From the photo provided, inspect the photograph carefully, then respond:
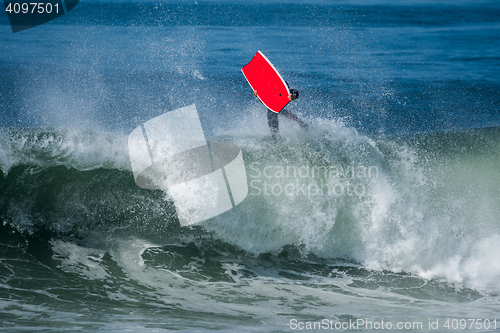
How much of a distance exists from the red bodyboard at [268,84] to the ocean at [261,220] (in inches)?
39.8

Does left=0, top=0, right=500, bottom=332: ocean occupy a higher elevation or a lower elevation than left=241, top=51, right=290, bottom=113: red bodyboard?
lower

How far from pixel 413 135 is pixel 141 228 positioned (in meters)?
6.18

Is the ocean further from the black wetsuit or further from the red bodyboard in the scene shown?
the red bodyboard

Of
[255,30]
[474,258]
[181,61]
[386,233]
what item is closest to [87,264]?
[386,233]

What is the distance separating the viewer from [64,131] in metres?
7.21

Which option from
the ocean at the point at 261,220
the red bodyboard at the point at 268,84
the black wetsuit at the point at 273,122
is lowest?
the ocean at the point at 261,220

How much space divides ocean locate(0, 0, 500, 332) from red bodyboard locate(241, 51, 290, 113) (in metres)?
1.01

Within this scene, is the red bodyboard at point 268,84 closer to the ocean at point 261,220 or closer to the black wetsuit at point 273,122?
the black wetsuit at point 273,122

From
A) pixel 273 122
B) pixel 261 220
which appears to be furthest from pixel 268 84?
pixel 261 220

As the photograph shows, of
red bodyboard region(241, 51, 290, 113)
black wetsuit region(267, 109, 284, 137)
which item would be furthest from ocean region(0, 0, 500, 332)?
red bodyboard region(241, 51, 290, 113)

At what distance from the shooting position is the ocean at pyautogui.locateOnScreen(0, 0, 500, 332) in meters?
4.54

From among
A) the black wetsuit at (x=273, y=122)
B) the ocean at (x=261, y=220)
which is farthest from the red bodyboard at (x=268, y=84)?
the ocean at (x=261, y=220)

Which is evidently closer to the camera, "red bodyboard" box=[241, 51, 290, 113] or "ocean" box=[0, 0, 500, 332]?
"ocean" box=[0, 0, 500, 332]

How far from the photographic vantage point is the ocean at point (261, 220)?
4.54m
